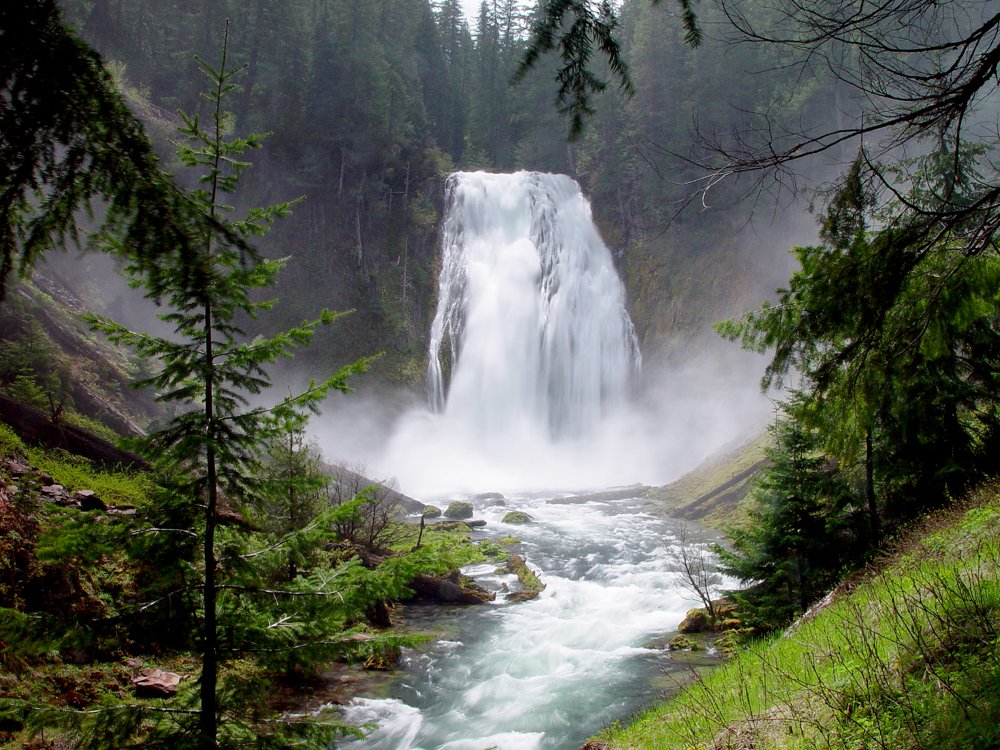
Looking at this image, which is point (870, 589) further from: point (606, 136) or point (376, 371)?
point (606, 136)

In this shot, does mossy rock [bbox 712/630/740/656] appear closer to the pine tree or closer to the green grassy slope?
the pine tree

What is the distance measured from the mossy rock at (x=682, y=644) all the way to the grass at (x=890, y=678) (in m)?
4.20

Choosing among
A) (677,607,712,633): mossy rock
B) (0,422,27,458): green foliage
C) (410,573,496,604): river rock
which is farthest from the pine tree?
(410,573,496,604): river rock

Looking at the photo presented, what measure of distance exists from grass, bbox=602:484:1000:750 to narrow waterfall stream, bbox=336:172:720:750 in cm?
584

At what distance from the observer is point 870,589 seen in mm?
5820

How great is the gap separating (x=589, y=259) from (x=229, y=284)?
116 ft

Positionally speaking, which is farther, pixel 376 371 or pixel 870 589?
pixel 376 371

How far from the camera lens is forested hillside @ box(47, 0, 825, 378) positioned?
114ft

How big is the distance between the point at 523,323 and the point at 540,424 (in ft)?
19.6

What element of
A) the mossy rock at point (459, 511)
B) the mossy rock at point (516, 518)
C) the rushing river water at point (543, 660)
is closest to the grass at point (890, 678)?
the rushing river water at point (543, 660)

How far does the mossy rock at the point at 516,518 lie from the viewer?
69.2 feet

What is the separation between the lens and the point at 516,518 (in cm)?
2117

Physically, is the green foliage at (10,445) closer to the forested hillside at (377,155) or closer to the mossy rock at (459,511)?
the mossy rock at (459,511)

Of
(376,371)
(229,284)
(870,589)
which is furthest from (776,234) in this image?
(229,284)
